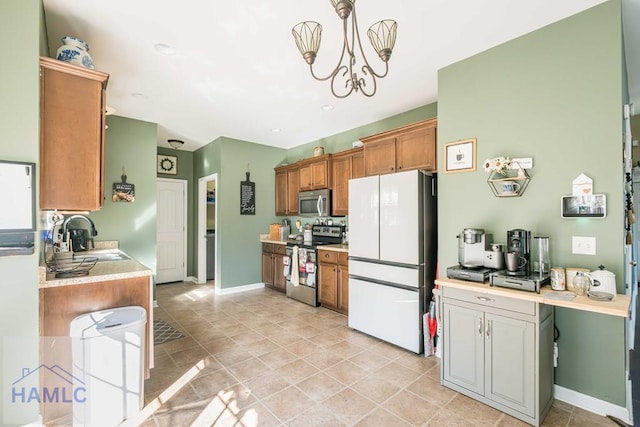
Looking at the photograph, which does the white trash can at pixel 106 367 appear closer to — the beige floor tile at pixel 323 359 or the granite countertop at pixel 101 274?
the granite countertop at pixel 101 274

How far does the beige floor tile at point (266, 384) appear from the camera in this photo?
2340mm

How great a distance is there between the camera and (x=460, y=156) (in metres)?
2.78

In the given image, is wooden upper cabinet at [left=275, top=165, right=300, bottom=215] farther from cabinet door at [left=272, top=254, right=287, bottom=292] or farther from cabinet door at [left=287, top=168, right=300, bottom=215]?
cabinet door at [left=272, top=254, right=287, bottom=292]

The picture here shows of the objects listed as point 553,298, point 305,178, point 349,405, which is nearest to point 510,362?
point 553,298

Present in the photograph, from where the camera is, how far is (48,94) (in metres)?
2.02

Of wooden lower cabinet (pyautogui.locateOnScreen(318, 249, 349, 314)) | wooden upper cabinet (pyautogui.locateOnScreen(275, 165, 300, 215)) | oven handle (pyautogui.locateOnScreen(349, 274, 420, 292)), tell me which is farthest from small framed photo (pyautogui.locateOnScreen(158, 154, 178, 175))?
oven handle (pyautogui.locateOnScreen(349, 274, 420, 292))

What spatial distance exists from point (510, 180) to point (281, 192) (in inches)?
162

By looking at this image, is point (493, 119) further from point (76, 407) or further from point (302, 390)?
point (76, 407)

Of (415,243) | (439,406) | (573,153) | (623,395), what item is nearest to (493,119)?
(573,153)

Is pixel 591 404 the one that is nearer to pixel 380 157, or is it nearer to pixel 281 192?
pixel 380 157

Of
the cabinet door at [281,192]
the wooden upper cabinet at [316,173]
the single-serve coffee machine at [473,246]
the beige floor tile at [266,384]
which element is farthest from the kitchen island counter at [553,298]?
the cabinet door at [281,192]

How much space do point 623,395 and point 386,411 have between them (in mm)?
1573

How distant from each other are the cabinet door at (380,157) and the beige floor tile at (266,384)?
2513 millimetres

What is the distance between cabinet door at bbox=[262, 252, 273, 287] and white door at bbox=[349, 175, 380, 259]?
231 cm
